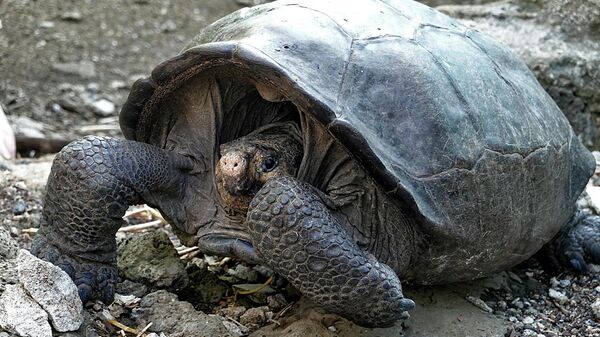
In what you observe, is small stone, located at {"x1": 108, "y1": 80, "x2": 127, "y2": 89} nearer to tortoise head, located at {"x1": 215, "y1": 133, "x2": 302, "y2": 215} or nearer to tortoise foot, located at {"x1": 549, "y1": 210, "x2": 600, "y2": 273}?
tortoise head, located at {"x1": 215, "y1": 133, "x2": 302, "y2": 215}

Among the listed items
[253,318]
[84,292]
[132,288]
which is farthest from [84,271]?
[253,318]

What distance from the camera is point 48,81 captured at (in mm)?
6500

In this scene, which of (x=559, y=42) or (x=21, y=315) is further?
(x=559, y=42)

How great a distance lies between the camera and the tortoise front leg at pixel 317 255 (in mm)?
2639

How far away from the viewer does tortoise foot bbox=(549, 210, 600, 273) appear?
12.2 ft

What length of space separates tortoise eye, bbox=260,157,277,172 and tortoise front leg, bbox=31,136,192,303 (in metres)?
0.41

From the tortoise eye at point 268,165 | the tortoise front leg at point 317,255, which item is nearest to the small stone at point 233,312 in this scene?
the tortoise front leg at point 317,255

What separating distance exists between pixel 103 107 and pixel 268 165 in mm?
3662

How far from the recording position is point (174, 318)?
3.00 metres

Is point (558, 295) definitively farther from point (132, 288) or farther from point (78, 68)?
point (78, 68)

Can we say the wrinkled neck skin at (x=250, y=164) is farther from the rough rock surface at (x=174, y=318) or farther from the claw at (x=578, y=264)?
the claw at (x=578, y=264)

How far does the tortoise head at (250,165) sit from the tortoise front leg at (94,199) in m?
0.28

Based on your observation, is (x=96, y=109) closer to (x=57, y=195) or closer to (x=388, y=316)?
(x=57, y=195)

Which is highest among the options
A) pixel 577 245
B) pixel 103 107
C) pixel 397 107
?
pixel 397 107
